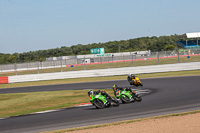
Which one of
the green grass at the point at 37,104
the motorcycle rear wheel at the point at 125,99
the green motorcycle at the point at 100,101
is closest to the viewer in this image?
the green motorcycle at the point at 100,101

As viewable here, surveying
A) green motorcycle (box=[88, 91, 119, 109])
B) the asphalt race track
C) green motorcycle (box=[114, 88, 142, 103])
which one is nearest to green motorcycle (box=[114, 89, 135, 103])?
green motorcycle (box=[114, 88, 142, 103])

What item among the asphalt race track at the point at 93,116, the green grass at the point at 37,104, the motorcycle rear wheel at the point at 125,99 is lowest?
the green grass at the point at 37,104

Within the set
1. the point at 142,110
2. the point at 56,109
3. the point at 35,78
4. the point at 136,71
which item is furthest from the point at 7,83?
the point at 142,110

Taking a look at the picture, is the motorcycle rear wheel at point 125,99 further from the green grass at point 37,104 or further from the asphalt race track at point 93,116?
the green grass at point 37,104

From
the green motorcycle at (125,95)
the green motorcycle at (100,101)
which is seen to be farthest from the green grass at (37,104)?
the green motorcycle at (125,95)

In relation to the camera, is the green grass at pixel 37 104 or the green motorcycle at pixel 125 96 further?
the green grass at pixel 37 104

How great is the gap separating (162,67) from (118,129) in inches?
998

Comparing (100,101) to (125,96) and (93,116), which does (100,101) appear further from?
(93,116)

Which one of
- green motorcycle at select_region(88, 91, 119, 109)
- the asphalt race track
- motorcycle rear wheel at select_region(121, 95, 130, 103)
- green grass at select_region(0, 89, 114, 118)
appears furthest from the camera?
green grass at select_region(0, 89, 114, 118)

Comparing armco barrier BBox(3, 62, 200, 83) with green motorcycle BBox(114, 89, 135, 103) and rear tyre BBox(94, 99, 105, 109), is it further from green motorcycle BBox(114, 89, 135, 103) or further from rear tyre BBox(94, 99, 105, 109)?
rear tyre BBox(94, 99, 105, 109)

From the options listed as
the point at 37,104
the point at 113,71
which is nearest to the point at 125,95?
the point at 37,104

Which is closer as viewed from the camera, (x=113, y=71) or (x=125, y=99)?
(x=125, y=99)

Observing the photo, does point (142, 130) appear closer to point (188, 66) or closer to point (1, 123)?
point (1, 123)

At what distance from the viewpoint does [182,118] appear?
9281 millimetres
